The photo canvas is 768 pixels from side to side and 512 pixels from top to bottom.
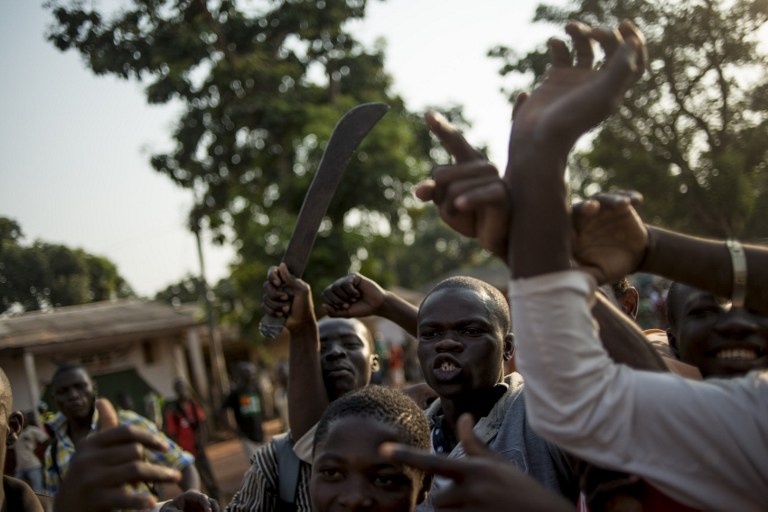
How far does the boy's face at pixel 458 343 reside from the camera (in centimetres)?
264

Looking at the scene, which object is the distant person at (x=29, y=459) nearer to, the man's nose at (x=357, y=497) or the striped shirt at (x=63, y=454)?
the striped shirt at (x=63, y=454)

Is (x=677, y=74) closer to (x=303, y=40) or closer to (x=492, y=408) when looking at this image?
(x=303, y=40)

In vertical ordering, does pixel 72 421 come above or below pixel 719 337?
below

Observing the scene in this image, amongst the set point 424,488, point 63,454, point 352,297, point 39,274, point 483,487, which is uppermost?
point 39,274

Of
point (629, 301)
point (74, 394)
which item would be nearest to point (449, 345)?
point (629, 301)

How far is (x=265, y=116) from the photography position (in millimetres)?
18031

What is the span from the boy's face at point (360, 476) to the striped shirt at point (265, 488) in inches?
39.5

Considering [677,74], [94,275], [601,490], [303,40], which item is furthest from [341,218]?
[601,490]

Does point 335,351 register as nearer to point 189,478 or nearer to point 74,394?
point 189,478

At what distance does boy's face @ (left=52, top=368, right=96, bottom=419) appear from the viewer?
499 cm

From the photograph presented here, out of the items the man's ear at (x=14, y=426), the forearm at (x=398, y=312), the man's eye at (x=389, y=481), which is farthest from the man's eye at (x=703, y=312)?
the man's ear at (x=14, y=426)

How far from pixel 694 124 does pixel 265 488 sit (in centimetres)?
1637

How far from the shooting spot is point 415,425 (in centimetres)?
229

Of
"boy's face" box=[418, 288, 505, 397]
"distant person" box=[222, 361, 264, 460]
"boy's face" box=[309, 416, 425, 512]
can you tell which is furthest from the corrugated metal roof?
"boy's face" box=[309, 416, 425, 512]
